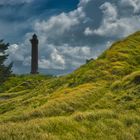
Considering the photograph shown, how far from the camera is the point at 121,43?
60.7 meters

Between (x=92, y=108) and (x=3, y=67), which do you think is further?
(x=3, y=67)

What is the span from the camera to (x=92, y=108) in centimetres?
3484

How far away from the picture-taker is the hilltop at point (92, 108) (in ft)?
77.4

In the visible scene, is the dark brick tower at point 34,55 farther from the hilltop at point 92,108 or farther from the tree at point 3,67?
the hilltop at point 92,108

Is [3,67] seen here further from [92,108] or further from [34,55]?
[92,108]

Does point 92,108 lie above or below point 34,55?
below

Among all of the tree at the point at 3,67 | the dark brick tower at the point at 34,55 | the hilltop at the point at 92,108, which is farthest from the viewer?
the dark brick tower at the point at 34,55

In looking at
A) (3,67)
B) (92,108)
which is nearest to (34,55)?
(3,67)

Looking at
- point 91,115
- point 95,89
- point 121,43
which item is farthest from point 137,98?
point 121,43

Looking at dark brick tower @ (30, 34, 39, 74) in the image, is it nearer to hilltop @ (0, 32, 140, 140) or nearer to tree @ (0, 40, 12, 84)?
tree @ (0, 40, 12, 84)

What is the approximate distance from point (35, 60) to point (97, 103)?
409 ft

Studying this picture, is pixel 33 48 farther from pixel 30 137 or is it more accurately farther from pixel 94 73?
pixel 30 137

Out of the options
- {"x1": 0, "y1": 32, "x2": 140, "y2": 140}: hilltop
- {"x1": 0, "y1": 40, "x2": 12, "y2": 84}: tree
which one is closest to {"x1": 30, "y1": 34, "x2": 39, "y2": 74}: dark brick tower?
{"x1": 0, "y1": 40, "x2": 12, "y2": 84}: tree

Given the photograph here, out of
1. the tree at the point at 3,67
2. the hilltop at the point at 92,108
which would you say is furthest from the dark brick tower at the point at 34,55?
the hilltop at the point at 92,108
